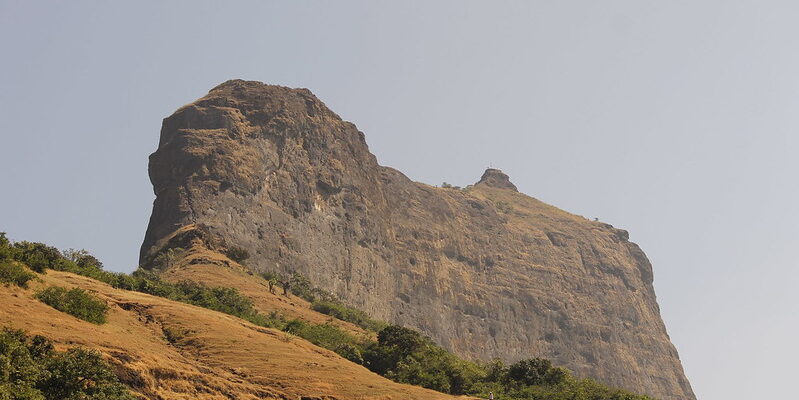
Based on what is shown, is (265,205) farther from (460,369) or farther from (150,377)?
(150,377)

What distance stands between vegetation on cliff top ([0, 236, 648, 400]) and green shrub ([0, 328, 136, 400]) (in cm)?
1548

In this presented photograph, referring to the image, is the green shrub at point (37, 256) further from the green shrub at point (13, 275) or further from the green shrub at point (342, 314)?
the green shrub at point (342, 314)

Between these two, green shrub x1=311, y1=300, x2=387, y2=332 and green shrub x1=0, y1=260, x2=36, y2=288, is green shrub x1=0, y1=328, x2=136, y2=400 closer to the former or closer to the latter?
green shrub x1=0, y1=260, x2=36, y2=288

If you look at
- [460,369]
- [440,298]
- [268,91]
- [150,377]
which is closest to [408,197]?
[440,298]

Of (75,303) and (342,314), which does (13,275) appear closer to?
(75,303)

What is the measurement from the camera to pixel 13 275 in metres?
33.4

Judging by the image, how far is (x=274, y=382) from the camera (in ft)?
107

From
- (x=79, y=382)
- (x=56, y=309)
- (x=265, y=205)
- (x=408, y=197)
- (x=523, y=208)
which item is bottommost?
(x=79, y=382)

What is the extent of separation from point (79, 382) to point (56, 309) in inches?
363

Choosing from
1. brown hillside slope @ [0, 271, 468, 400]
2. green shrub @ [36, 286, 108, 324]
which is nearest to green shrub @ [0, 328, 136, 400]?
brown hillside slope @ [0, 271, 468, 400]

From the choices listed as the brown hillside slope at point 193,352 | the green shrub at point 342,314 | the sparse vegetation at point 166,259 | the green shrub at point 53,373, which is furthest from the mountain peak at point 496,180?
the green shrub at point 53,373

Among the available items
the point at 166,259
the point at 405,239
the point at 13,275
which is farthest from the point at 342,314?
the point at 13,275

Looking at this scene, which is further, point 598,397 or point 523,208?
point 523,208

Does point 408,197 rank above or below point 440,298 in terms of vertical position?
above
